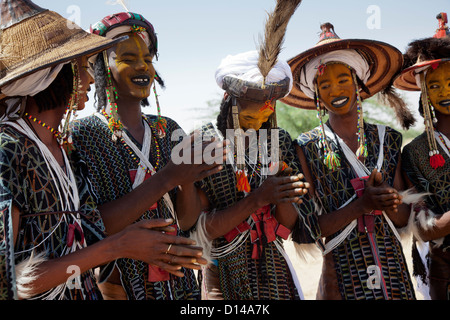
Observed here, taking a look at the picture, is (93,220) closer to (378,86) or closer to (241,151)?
Answer: (241,151)

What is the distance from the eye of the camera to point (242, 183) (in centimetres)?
320

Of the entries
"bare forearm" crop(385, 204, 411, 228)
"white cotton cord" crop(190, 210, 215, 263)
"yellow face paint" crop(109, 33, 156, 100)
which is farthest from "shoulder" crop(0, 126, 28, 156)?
"bare forearm" crop(385, 204, 411, 228)

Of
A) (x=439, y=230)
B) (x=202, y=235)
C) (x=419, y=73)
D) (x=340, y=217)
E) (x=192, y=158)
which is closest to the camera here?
(x=192, y=158)

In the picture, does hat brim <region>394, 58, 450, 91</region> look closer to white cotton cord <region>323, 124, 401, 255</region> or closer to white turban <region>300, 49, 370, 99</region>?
white turban <region>300, 49, 370, 99</region>

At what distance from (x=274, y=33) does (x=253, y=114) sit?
58 centimetres

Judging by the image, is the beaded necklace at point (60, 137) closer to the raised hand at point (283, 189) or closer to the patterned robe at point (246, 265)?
the patterned robe at point (246, 265)

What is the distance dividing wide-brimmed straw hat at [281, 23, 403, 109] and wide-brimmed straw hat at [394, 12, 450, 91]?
0.12 m

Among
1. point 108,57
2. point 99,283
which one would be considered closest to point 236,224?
point 99,283

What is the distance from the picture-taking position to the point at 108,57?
2.97 metres

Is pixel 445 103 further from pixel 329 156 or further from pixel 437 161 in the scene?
pixel 329 156

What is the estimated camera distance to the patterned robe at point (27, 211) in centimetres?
194

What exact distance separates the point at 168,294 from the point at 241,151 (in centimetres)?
112

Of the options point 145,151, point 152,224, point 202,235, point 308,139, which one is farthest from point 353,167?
point 152,224

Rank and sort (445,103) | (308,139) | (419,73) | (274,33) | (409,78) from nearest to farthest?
(274,33)
(308,139)
(445,103)
(419,73)
(409,78)
